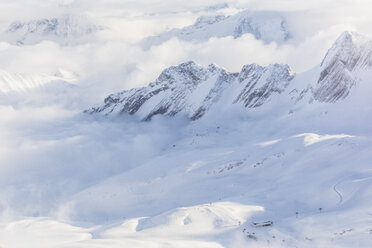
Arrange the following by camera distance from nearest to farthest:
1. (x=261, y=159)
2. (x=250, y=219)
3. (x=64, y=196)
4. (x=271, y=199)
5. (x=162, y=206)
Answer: (x=250, y=219), (x=271, y=199), (x=162, y=206), (x=261, y=159), (x=64, y=196)

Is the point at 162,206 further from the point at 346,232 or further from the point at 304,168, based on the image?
the point at 346,232

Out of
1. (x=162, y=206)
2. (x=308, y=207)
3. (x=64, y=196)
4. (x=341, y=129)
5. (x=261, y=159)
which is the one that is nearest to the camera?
(x=308, y=207)

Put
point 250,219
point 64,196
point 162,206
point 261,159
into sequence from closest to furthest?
1. point 250,219
2. point 162,206
3. point 261,159
4. point 64,196

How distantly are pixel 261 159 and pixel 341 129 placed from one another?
164 ft

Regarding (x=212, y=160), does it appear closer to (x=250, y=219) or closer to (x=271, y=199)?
(x=271, y=199)

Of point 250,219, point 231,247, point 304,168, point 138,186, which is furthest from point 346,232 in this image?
point 138,186

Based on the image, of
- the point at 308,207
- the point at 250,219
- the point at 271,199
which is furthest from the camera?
the point at 271,199

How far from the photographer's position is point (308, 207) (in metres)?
105

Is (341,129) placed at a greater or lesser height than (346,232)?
greater

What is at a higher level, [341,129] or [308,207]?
[341,129]

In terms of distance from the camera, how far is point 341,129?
603 feet

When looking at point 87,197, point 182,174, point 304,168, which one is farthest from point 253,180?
point 87,197

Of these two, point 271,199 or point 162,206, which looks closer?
point 271,199

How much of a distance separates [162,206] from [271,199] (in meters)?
32.1
